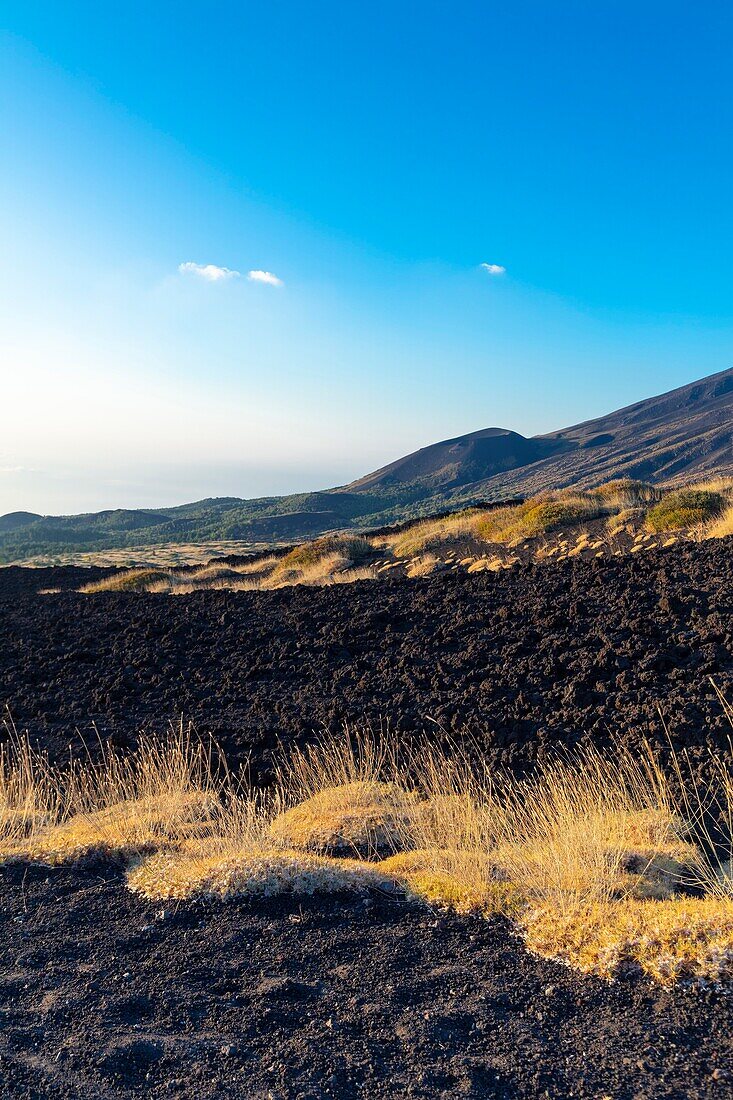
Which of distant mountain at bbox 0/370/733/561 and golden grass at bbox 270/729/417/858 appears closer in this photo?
golden grass at bbox 270/729/417/858

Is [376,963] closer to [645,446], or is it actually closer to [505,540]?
[505,540]

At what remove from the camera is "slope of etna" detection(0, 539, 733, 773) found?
24.1 ft

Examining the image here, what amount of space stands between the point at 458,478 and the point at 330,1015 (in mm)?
138332

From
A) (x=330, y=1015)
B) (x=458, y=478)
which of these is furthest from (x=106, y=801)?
(x=458, y=478)

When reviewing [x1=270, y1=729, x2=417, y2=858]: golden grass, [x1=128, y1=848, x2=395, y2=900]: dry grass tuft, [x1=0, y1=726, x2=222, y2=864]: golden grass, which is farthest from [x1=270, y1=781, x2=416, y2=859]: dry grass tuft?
[x1=0, y1=726, x2=222, y2=864]: golden grass

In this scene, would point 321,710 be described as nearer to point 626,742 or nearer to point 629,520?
point 626,742

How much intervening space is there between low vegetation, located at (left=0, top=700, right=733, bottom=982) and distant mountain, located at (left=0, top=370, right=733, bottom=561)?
6906 cm

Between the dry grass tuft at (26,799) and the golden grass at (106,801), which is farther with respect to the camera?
the dry grass tuft at (26,799)

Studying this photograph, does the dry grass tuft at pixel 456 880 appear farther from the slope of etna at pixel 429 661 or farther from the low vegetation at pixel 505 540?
the low vegetation at pixel 505 540

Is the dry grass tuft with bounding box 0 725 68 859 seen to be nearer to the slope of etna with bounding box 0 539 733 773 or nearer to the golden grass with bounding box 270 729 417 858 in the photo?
the slope of etna with bounding box 0 539 733 773

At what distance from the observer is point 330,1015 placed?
333cm

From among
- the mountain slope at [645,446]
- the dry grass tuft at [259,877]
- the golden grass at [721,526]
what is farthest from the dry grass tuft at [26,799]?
the mountain slope at [645,446]

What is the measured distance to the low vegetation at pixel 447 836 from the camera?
150 inches

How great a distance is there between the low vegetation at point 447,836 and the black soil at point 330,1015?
0.80 feet
